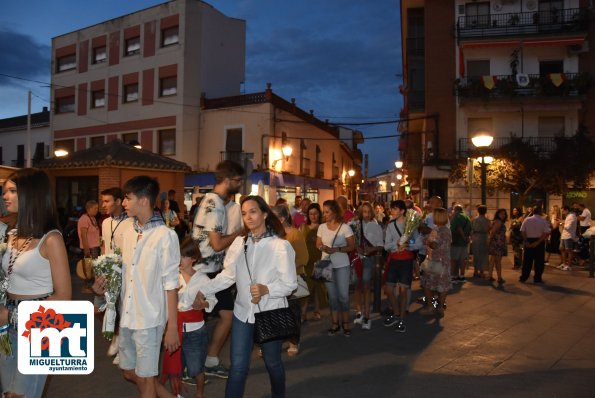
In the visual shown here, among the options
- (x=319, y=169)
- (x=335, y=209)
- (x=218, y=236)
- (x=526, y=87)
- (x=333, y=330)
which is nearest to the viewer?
(x=218, y=236)

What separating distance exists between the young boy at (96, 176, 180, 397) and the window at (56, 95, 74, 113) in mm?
32246

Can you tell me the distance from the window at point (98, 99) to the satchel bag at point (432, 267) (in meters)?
27.0

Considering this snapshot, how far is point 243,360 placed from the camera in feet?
12.4

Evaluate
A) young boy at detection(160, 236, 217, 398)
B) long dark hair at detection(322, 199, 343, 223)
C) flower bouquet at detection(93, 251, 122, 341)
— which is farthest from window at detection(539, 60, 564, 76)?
flower bouquet at detection(93, 251, 122, 341)

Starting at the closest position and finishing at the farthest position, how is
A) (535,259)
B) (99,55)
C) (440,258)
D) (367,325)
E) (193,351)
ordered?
1. (193,351)
2. (367,325)
3. (440,258)
4. (535,259)
5. (99,55)

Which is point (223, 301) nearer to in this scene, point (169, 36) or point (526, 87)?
point (526, 87)

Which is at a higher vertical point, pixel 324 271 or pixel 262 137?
pixel 262 137

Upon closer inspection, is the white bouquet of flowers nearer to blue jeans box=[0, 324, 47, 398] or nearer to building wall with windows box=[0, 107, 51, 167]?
blue jeans box=[0, 324, 47, 398]

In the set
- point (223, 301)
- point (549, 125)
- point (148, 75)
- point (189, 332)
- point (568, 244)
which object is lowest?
point (189, 332)

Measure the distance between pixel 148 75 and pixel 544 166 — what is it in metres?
21.4

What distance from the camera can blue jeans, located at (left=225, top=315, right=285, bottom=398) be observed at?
3.79 m

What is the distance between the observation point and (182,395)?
4.35 meters

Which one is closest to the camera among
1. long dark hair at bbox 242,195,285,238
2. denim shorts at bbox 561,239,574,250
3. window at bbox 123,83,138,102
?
long dark hair at bbox 242,195,285,238

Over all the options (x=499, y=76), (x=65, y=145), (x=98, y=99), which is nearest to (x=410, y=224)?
(x=499, y=76)
